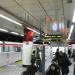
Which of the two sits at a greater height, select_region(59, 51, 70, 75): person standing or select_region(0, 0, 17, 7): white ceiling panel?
select_region(0, 0, 17, 7): white ceiling panel

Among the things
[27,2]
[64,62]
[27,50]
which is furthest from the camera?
[27,50]

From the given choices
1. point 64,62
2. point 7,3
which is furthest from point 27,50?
point 7,3

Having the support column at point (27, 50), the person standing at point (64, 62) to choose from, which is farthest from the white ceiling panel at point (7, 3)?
the support column at point (27, 50)

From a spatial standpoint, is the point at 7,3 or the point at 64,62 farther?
Result: the point at 64,62

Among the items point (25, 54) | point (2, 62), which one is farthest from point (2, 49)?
point (25, 54)

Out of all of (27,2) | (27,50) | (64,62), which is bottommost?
(64,62)

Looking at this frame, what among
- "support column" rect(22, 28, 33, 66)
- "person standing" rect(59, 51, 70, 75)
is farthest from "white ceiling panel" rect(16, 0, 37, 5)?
"support column" rect(22, 28, 33, 66)

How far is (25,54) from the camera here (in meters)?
18.6

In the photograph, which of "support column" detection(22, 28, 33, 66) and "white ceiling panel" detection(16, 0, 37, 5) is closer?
"white ceiling panel" detection(16, 0, 37, 5)

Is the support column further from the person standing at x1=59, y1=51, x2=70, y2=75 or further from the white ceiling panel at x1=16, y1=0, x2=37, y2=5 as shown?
the white ceiling panel at x1=16, y1=0, x2=37, y2=5

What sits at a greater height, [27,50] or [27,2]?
[27,2]

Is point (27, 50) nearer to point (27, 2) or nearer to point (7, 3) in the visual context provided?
point (7, 3)

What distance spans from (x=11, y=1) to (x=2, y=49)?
1416 centimetres

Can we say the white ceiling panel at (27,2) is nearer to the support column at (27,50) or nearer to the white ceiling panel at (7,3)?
the white ceiling panel at (7,3)
